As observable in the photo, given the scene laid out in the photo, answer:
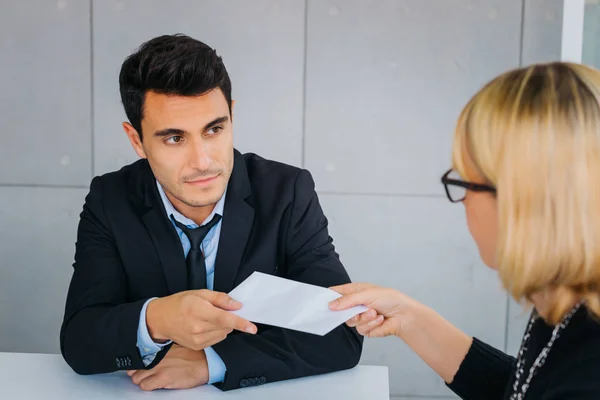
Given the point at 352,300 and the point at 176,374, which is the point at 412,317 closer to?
the point at 352,300

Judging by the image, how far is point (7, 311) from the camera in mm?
3699

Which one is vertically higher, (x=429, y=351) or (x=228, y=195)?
(x=228, y=195)

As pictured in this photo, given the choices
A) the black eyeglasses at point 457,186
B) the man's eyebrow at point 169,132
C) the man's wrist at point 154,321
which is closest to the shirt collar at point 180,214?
the man's eyebrow at point 169,132

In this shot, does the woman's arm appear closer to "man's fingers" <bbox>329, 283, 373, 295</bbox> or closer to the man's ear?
"man's fingers" <bbox>329, 283, 373, 295</bbox>

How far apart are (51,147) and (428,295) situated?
2.02 metres

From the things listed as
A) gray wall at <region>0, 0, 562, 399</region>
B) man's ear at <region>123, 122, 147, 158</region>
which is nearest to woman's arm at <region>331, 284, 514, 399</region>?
man's ear at <region>123, 122, 147, 158</region>

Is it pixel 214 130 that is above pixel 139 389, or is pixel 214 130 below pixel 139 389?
above

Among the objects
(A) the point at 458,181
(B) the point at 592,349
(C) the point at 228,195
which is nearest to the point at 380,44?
(C) the point at 228,195

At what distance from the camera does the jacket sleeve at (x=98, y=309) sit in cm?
182

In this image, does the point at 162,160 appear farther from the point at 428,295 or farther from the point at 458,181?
the point at 428,295

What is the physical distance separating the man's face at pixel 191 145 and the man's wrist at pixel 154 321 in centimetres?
43

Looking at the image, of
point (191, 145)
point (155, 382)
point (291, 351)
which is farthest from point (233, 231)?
point (155, 382)

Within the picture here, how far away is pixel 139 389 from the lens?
1.75 m

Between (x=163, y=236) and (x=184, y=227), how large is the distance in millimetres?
73
